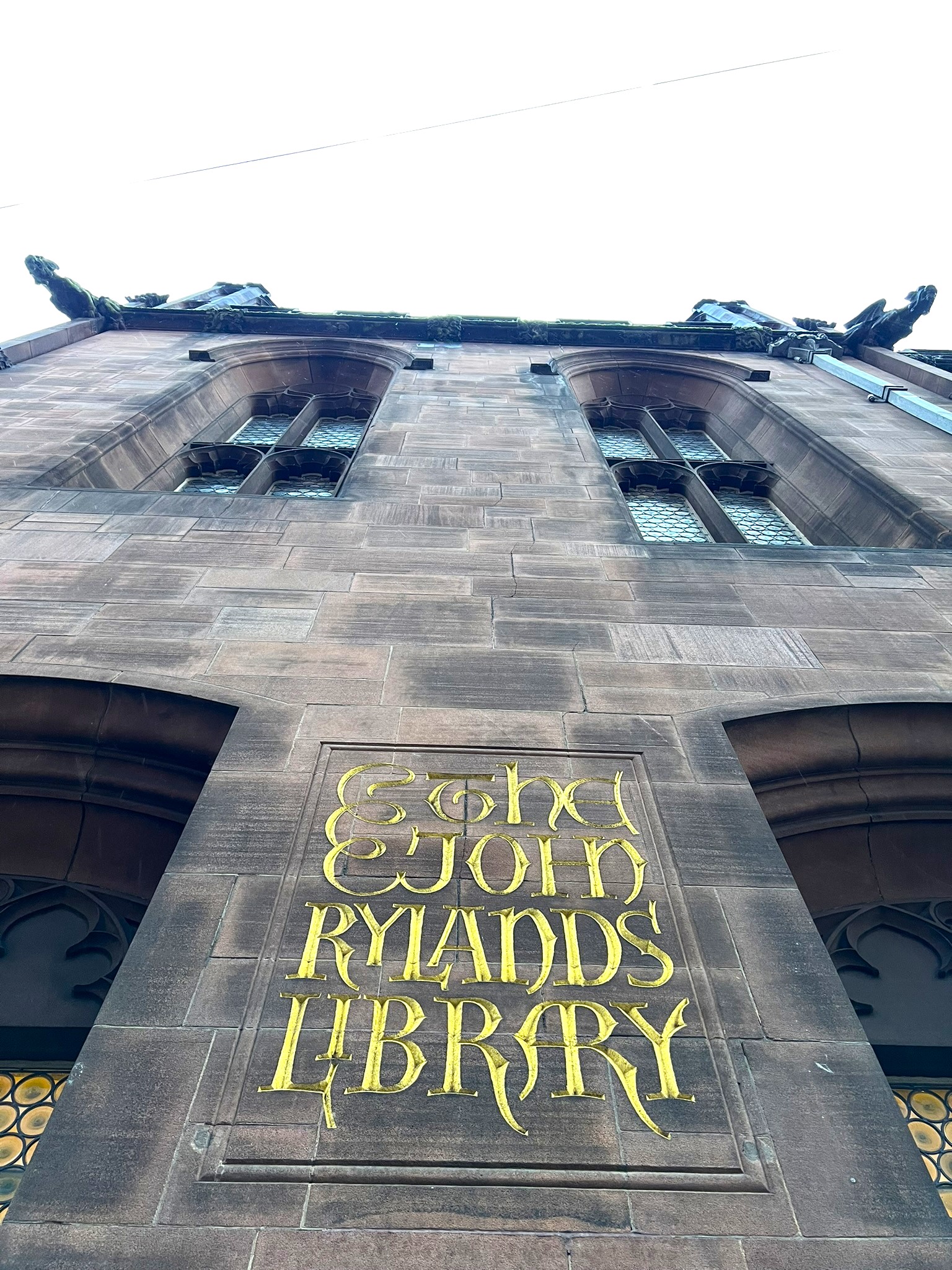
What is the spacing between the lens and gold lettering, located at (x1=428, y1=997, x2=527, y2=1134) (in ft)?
9.82

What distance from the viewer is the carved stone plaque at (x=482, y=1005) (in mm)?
2830

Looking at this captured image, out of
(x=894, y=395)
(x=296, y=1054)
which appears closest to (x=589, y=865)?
(x=296, y=1054)

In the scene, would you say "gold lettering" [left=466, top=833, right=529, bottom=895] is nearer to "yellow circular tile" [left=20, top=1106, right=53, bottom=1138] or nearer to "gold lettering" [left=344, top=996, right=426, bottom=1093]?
"gold lettering" [left=344, top=996, right=426, bottom=1093]

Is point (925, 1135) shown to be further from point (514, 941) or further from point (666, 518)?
point (666, 518)

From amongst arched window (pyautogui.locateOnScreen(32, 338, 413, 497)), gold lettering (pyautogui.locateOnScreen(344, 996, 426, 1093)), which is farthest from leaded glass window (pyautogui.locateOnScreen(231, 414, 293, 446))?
gold lettering (pyautogui.locateOnScreen(344, 996, 426, 1093))

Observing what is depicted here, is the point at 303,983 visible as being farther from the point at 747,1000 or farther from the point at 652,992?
the point at 747,1000

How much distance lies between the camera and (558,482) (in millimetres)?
8328

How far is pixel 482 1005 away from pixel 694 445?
39.5 ft

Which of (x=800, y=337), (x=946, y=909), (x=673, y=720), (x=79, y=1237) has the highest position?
(x=800, y=337)

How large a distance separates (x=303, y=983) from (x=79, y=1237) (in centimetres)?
110

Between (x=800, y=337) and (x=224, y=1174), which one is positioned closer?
(x=224, y=1174)

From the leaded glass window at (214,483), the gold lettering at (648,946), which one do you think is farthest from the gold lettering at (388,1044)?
the leaded glass window at (214,483)

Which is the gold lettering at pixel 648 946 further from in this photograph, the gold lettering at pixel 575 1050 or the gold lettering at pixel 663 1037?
the gold lettering at pixel 575 1050

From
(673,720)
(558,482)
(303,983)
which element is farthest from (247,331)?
(303,983)
